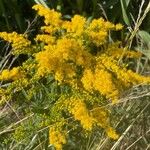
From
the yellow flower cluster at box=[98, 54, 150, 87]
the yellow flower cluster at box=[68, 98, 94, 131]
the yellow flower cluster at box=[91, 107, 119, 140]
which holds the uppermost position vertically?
the yellow flower cluster at box=[98, 54, 150, 87]

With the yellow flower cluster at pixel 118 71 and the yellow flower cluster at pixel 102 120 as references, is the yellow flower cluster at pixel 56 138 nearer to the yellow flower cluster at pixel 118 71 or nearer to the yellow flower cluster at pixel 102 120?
the yellow flower cluster at pixel 102 120

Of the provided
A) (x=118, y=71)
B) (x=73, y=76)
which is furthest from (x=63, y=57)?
(x=118, y=71)

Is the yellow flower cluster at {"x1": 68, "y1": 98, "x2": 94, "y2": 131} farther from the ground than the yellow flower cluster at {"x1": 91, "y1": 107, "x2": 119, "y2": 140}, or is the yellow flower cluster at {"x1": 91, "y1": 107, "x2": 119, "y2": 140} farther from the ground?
the yellow flower cluster at {"x1": 68, "y1": 98, "x2": 94, "y2": 131}

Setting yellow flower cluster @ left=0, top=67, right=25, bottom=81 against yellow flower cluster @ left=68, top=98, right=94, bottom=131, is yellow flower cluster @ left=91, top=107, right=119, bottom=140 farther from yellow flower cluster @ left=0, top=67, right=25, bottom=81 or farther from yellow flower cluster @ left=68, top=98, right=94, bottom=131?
yellow flower cluster @ left=0, top=67, right=25, bottom=81

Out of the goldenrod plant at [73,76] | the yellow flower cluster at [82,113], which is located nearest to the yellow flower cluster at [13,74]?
the goldenrod plant at [73,76]

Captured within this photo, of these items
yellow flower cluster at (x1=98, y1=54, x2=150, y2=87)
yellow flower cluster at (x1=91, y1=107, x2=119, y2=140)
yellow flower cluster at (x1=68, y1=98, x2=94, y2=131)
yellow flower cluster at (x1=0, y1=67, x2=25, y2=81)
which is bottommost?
yellow flower cluster at (x1=91, y1=107, x2=119, y2=140)

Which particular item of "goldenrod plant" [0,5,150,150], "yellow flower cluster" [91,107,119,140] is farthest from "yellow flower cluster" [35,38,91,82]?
"yellow flower cluster" [91,107,119,140]

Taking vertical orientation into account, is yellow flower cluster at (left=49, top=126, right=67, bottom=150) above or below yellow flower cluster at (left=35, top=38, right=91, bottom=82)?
below

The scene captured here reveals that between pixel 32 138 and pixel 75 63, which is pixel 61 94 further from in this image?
pixel 32 138

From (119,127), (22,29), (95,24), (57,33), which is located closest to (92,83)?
(95,24)

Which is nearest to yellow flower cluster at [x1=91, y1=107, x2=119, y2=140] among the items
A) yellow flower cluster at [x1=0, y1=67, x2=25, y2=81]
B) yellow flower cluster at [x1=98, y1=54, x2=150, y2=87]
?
yellow flower cluster at [x1=98, y1=54, x2=150, y2=87]

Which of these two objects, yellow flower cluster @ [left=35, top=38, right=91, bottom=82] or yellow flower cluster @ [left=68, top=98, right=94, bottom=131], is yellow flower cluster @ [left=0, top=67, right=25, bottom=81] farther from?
yellow flower cluster @ [left=68, top=98, right=94, bottom=131]
